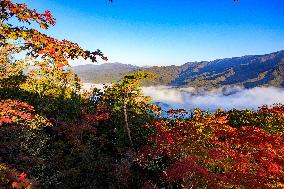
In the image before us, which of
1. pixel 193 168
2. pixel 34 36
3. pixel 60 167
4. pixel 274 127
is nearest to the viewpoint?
pixel 34 36

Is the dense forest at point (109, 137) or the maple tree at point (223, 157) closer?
the dense forest at point (109, 137)

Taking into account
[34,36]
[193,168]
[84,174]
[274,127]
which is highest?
[34,36]

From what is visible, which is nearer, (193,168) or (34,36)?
(34,36)

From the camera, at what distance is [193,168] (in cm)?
798

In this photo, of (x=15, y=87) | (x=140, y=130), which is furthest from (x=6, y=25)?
(x=15, y=87)

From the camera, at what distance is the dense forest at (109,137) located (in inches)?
242

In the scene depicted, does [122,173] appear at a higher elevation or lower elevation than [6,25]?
lower

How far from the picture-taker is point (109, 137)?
18078 mm

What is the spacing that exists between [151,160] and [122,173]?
1.30 m

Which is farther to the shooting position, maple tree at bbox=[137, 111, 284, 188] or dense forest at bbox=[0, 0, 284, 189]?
maple tree at bbox=[137, 111, 284, 188]

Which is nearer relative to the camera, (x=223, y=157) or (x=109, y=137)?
(x=223, y=157)

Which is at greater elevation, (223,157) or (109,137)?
(223,157)

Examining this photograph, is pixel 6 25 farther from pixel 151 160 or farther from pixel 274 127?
pixel 274 127

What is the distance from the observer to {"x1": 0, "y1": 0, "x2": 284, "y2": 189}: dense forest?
614cm
